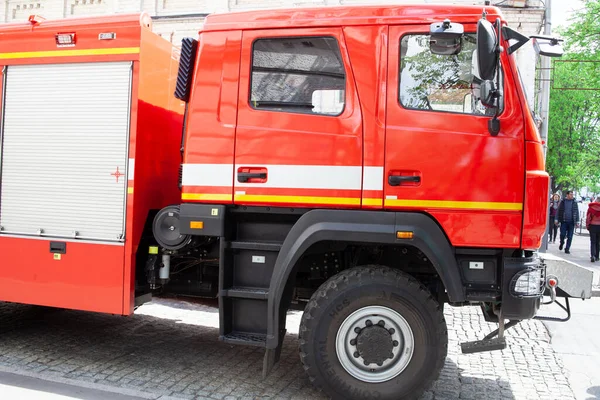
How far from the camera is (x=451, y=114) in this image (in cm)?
396

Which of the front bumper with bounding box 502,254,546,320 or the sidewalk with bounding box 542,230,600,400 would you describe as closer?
the front bumper with bounding box 502,254,546,320

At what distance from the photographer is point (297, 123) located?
416cm

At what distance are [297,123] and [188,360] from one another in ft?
8.15

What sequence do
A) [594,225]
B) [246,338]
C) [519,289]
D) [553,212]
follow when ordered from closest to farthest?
[519,289] < [246,338] < [594,225] < [553,212]

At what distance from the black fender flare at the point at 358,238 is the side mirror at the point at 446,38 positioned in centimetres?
118

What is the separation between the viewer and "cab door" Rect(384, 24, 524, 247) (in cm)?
389

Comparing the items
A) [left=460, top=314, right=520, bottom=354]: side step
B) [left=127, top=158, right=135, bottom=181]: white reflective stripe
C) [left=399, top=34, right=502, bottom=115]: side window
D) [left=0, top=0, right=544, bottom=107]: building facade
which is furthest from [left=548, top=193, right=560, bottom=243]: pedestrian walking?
[left=127, top=158, right=135, bottom=181]: white reflective stripe

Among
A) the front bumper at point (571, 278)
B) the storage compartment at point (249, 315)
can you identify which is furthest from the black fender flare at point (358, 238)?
the front bumper at point (571, 278)

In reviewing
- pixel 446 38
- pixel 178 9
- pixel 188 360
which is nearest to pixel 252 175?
pixel 446 38

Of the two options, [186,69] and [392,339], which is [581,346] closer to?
[392,339]

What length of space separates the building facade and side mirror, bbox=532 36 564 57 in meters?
9.87

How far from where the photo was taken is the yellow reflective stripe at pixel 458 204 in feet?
12.8

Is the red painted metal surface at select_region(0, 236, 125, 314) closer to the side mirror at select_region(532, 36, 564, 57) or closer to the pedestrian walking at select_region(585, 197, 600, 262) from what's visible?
the side mirror at select_region(532, 36, 564, 57)

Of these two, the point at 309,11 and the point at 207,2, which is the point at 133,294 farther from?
the point at 207,2
